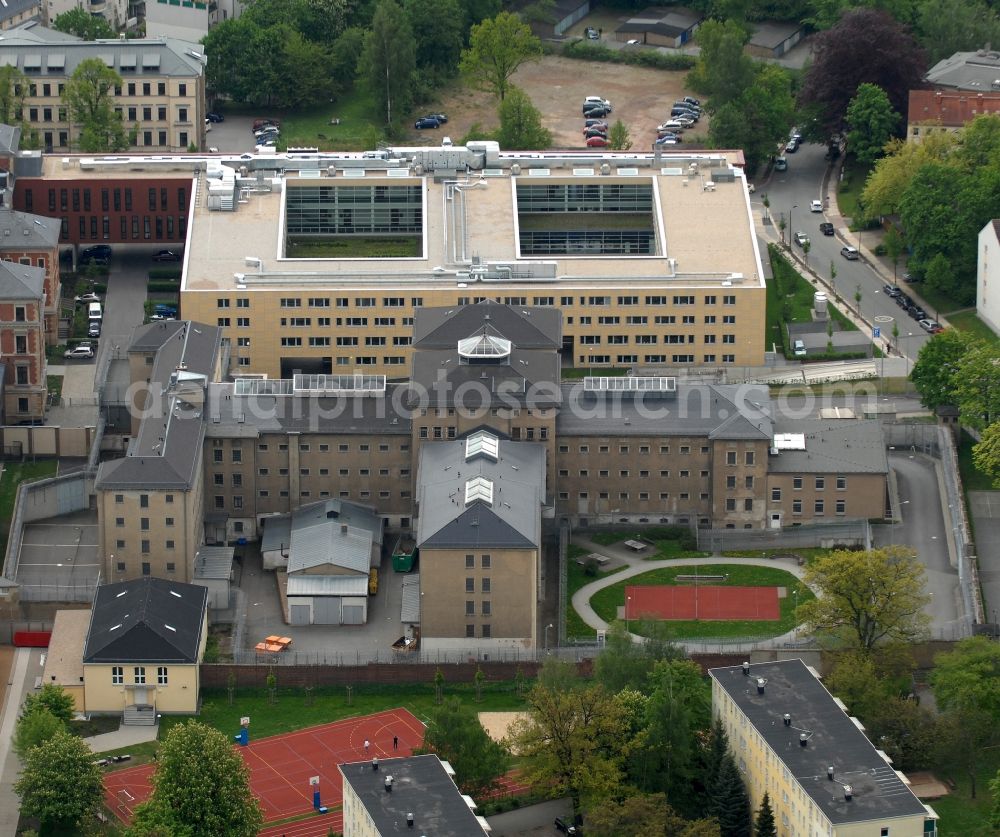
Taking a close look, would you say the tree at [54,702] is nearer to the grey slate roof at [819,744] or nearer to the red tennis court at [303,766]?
the red tennis court at [303,766]

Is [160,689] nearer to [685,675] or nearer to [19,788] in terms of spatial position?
[19,788]

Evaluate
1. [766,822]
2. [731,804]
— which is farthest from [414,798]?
[766,822]

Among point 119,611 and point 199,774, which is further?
point 119,611

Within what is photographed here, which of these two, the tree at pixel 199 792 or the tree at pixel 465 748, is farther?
the tree at pixel 465 748

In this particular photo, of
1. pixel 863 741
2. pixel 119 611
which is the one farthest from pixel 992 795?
pixel 119 611

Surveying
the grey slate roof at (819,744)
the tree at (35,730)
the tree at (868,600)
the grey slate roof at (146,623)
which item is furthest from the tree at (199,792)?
the tree at (868,600)
